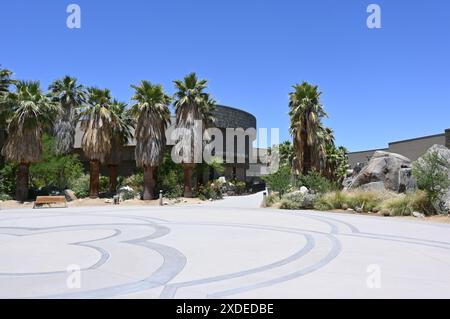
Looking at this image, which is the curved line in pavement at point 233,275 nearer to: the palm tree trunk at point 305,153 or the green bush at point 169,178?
the palm tree trunk at point 305,153

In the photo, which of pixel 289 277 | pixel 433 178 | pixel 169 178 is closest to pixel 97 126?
pixel 169 178

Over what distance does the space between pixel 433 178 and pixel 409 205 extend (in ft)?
4.94

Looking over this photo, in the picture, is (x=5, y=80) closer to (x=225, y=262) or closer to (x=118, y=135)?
(x=118, y=135)

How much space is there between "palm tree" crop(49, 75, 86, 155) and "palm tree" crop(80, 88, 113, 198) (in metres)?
5.66

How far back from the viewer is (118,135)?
1391 inches

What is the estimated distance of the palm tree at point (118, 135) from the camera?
115 feet

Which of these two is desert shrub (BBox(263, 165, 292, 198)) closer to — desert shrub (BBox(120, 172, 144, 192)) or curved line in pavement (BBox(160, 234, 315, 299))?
desert shrub (BBox(120, 172, 144, 192))

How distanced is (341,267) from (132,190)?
2759cm

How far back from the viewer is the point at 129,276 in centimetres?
673

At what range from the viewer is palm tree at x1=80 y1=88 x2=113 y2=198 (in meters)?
31.8

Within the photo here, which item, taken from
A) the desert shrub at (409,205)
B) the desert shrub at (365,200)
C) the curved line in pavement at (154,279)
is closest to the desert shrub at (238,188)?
the desert shrub at (365,200)

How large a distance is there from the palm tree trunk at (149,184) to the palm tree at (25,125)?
7.66 meters

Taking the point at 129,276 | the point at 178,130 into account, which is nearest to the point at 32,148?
the point at 178,130
